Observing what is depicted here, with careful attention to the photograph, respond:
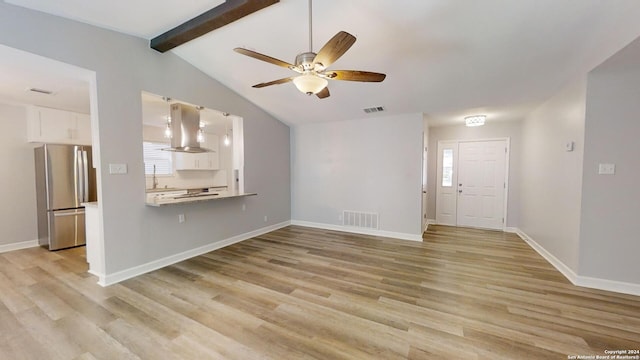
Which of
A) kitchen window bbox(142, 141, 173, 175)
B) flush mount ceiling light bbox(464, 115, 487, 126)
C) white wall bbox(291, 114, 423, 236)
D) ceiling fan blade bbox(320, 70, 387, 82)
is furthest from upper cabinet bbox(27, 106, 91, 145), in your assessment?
flush mount ceiling light bbox(464, 115, 487, 126)

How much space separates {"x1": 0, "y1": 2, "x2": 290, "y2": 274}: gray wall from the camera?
8.30ft

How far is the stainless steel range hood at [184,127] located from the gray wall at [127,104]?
258mm

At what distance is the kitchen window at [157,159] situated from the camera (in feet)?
19.2

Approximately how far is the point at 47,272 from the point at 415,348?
179 inches

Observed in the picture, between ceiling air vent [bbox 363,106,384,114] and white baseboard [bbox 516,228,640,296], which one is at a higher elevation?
ceiling air vent [bbox 363,106,384,114]

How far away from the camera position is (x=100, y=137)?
9.36 feet

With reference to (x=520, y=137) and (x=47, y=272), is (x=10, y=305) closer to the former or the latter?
(x=47, y=272)

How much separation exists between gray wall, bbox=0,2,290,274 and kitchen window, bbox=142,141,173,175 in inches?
108

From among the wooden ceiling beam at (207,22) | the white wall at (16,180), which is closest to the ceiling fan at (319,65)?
the wooden ceiling beam at (207,22)

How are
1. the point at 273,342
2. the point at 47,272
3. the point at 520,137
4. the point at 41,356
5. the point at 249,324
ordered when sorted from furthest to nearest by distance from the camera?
the point at 520,137 < the point at 47,272 < the point at 249,324 < the point at 273,342 < the point at 41,356

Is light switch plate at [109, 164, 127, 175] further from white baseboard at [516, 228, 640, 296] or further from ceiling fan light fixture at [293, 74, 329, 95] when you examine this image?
white baseboard at [516, 228, 640, 296]

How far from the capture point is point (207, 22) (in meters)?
2.75

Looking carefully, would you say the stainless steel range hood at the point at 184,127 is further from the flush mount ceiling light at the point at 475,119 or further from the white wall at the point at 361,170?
the flush mount ceiling light at the point at 475,119

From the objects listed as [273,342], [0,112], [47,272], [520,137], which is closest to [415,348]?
[273,342]
